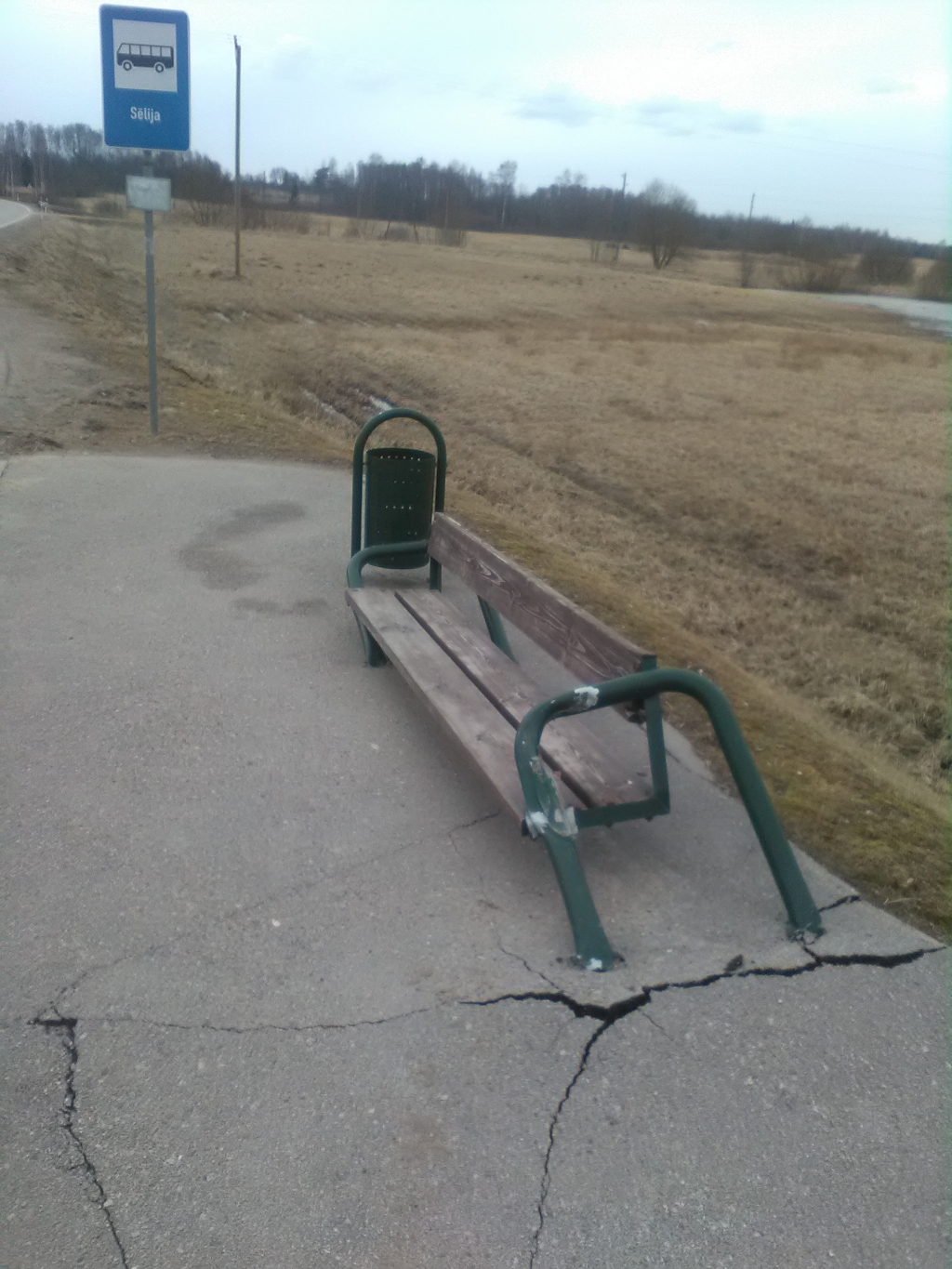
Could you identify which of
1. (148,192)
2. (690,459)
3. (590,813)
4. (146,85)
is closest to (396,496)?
(590,813)

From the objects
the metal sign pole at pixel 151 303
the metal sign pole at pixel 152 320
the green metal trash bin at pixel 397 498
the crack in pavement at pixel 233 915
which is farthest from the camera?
the metal sign pole at pixel 152 320

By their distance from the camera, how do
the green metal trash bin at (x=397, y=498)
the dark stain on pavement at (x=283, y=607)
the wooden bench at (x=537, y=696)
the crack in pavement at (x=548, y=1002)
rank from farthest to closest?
the dark stain on pavement at (x=283, y=607), the green metal trash bin at (x=397, y=498), the wooden bench at (x=537, y=696), the crack in pavement at (x=548, y=1002)

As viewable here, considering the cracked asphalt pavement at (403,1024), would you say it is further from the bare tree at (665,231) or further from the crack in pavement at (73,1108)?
the bare tree at (665,231)

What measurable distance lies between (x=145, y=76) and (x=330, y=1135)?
821 cm

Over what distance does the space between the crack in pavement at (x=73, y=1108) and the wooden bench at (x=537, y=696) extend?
1313mm

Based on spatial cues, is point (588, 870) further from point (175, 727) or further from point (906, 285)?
point (906, 285)

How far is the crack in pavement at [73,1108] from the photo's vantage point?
2271 mm

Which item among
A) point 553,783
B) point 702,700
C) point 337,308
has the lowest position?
point 337,308

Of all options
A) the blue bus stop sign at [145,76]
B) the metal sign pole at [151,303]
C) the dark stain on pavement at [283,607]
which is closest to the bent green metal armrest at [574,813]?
the dark stain on pavement at [283,607]

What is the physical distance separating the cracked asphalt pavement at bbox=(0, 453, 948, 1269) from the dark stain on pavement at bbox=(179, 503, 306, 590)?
Result: 5.30 ft

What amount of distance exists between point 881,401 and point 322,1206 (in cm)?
2196

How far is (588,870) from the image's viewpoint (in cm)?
353

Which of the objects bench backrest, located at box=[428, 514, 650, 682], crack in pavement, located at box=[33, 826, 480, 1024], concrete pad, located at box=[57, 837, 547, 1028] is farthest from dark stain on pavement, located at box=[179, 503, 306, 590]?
concrete pad, located at box=[57, 837, 547, 1028]

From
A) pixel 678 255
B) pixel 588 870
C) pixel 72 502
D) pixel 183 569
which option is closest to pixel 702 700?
pixel 588 870
